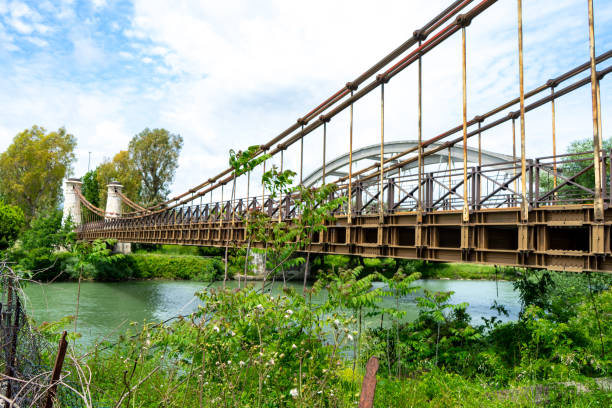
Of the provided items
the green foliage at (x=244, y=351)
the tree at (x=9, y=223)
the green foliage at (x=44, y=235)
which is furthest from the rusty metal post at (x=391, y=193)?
the tree at (x=9, y=223)

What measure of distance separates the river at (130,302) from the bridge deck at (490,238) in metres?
3.34

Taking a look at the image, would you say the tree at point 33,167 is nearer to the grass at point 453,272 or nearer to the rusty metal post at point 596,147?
the grass at point 453,272

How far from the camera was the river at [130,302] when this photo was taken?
15.1 metres

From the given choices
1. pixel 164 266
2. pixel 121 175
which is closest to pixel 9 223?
pixel 164 266

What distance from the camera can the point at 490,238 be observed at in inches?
289

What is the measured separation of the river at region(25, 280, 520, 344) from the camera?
15.1 meters

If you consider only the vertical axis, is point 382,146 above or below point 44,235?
above

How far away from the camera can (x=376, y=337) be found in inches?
370

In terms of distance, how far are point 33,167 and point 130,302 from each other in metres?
31.0

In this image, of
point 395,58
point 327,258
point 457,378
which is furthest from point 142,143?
point 457,378

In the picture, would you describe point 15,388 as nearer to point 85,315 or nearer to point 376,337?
point 376,337

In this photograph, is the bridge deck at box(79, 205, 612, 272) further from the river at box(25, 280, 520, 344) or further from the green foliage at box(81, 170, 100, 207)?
the green foliage at box(81, 170, 100, 207)

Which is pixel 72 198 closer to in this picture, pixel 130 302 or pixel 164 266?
pixel 164 266

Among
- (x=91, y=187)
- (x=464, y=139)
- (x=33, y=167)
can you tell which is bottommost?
(x=464, y=139)
